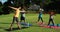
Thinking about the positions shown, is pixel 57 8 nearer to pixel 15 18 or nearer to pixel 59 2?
pixel 59 2

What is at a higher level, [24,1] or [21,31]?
[24,1]

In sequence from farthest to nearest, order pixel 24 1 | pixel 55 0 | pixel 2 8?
pixel 55 0 < pixel 2 8 < pixel 24 1

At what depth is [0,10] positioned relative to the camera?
46.2m

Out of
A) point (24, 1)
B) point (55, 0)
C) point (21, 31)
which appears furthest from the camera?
point (55, 0)

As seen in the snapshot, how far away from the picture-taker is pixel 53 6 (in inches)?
2505

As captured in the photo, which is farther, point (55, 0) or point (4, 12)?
point (55, 0)

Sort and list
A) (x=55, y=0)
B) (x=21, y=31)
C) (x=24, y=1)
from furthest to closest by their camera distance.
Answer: (x=55, y=0) → (x=24, y=1) → (x=21, y=31)

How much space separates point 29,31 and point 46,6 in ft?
166

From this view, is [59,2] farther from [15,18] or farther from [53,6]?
[15,18]

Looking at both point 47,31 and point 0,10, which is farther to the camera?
point 0,10

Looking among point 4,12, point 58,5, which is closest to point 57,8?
point 58,5

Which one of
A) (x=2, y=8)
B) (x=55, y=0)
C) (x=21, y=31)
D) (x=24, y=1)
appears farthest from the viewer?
(x=55, y=0)

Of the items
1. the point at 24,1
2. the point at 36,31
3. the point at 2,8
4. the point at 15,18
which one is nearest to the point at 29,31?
the point at 36,31

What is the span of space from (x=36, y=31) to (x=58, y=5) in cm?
5040
